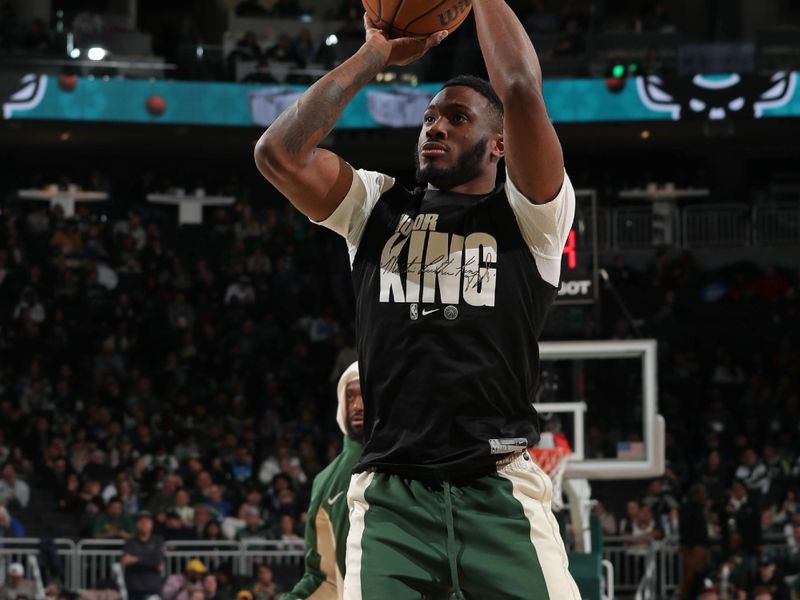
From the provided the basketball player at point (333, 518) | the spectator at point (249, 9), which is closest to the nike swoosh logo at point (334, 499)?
the basketball player at point (333, 518)

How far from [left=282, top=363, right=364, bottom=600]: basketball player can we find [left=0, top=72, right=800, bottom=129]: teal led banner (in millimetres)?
16435

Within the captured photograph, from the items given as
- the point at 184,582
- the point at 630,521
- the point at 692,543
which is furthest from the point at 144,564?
the point at 692,543

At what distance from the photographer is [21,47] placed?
23.5m

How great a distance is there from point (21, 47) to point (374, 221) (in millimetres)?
20437

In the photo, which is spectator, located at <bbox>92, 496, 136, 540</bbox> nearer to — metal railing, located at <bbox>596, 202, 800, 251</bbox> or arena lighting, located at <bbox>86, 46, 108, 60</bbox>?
arena lighting, located at <bbox>86, 46, 108, 60</bbox>

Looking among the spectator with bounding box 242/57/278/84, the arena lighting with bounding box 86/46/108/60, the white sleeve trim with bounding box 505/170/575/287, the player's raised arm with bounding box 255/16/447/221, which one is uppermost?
the arena lighting with bounding box 86/46/108/60

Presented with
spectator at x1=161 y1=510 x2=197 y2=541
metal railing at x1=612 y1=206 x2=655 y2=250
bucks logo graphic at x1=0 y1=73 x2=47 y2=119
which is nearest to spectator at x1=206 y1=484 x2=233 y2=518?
spectator at x1=161 y1=510 x2=197 y2=541

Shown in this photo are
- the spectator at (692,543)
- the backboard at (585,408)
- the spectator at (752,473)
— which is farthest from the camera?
the spectator at (752,473)

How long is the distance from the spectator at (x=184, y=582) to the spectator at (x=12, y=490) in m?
3.75

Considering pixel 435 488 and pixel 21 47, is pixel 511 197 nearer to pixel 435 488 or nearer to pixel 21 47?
pixel 435 488

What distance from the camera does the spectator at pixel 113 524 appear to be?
16.2 meters

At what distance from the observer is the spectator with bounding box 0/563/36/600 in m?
14.6

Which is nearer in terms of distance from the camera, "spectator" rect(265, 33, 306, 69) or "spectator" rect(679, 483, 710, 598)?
"spectator" rect(679, 483, 710, 598)
